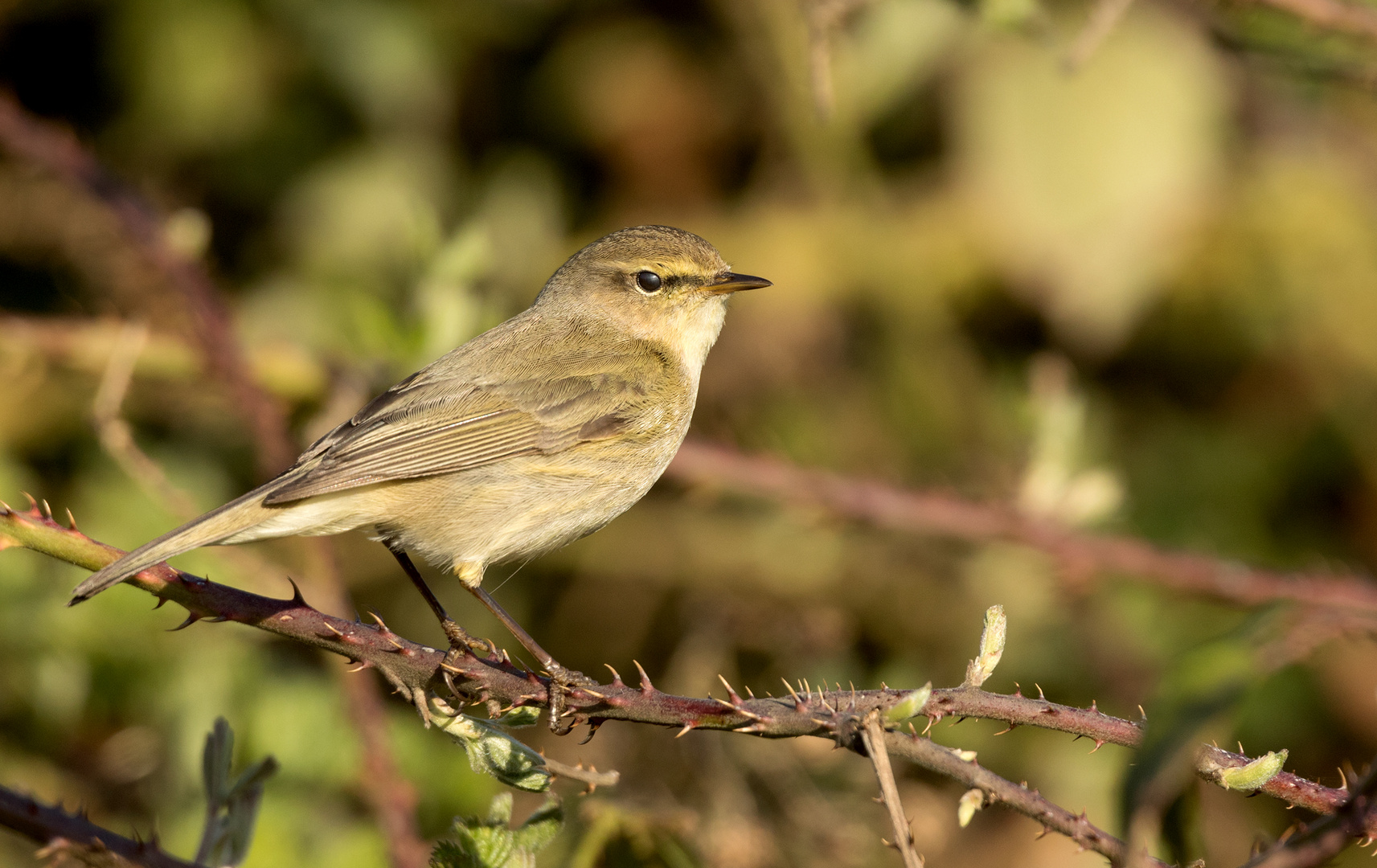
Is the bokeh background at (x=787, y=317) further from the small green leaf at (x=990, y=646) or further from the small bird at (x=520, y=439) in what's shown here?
the small green leaf at (x=990, y=646)

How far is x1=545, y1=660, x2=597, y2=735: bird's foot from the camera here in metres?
2.21

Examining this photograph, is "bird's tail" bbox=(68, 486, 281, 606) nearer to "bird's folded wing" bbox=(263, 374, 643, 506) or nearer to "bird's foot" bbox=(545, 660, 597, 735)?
"bird's folded wing" bbox=(263, 374, 643, 506)

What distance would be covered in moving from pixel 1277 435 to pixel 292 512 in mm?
4075

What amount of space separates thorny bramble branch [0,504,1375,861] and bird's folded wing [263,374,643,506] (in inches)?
43.9

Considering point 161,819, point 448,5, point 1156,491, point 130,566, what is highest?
point 448,5

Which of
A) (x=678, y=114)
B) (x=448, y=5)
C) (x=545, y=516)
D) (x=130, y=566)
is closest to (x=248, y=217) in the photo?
(x=448, y=5)

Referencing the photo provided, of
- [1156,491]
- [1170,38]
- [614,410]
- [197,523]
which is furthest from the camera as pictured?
[1156,491]

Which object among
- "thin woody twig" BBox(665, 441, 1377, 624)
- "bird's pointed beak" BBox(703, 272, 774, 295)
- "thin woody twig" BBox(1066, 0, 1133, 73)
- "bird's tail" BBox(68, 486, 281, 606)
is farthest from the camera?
"bird's pointed beak" BBox(703, 272, 774, 295)

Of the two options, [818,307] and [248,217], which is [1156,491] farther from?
[248,217]

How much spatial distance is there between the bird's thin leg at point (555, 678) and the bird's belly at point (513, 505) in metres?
0.13

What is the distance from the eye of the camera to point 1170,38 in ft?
16.0

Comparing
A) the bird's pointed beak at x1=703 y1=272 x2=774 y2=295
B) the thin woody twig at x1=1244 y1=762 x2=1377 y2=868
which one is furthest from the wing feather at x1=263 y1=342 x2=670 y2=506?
the thin woody twig at x1=1244 y1=762 x2=1377 y2=868

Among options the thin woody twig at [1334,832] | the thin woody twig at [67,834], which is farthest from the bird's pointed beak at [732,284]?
the thin woody twig at [1334,832]

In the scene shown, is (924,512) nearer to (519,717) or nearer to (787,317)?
(519,717)
